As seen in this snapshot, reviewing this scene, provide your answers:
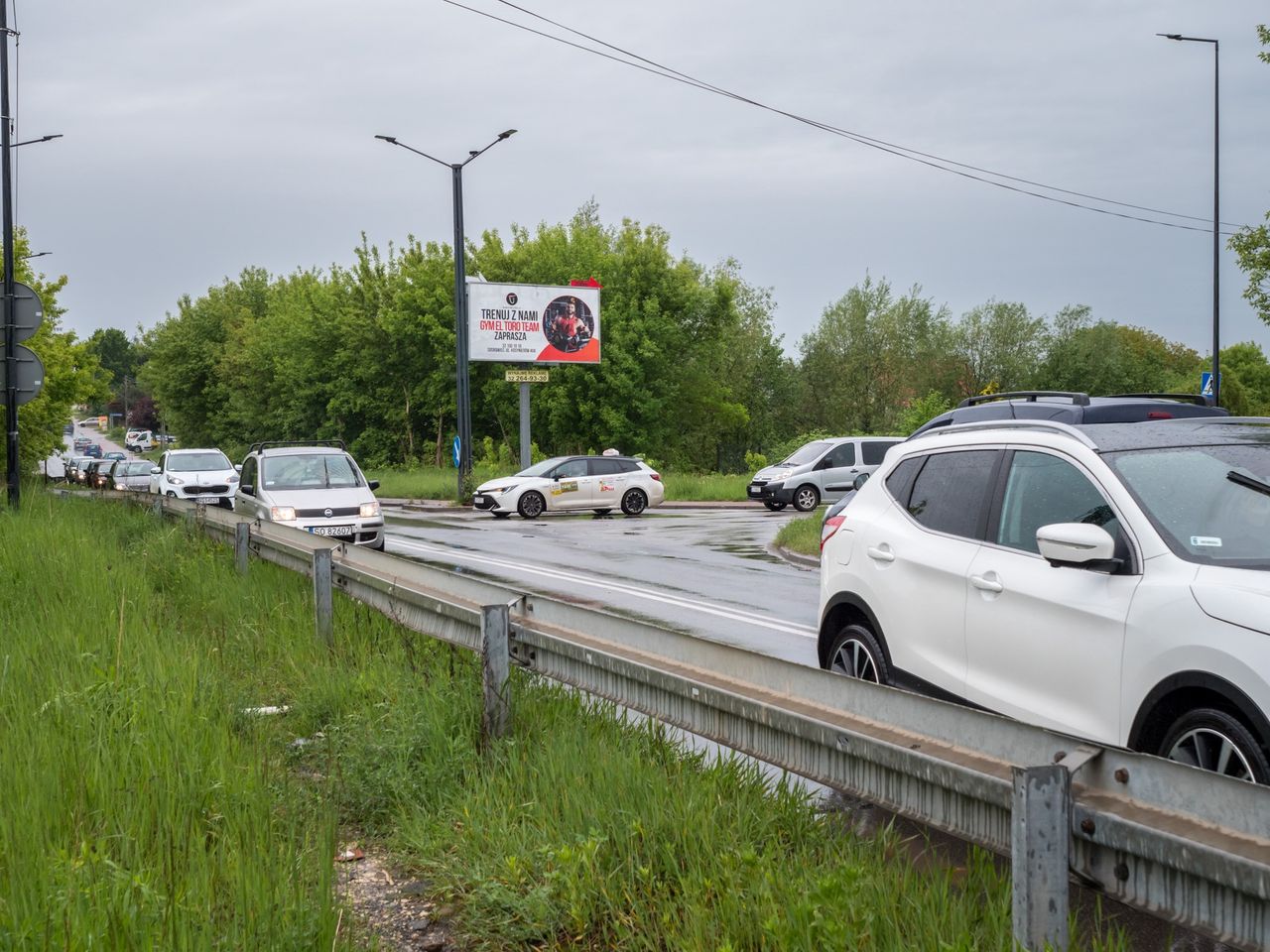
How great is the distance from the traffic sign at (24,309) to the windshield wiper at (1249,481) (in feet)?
55.6

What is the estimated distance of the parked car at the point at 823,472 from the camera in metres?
34.0

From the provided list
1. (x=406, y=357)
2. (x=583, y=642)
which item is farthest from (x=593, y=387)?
(x=583, y=642)

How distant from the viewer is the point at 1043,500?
5.59 m

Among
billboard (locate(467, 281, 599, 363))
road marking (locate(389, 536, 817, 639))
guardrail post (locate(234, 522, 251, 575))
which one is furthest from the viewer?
billboard (locate(467, 281, 599, 363))

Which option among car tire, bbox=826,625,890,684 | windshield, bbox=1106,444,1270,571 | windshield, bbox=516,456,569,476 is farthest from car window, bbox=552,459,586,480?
windshield, bbox=1106,444,1270,571

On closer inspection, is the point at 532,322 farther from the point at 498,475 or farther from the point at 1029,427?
the point at 1029,427

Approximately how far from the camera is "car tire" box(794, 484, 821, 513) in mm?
34125

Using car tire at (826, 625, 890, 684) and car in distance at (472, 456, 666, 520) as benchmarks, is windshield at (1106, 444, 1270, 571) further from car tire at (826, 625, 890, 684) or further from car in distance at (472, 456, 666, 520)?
car in distance at (472, 456, 666, 520)

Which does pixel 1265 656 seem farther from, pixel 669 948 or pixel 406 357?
pixel 406 357

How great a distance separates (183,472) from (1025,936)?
3529 centimetres

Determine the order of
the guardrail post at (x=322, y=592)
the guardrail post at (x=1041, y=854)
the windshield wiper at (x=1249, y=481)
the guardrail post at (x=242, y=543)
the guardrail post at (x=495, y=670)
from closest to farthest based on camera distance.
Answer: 1. the guardrail post at (x=1041, y=854)
2. the windshield wiper at (x=1249, y=481)
3. the guardrail post at (x=495, y=670)
4. the guardrail post at (x=322, y=592)
5. the guardrail post at (x=242, y=543)

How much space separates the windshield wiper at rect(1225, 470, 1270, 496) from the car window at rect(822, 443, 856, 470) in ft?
95.2

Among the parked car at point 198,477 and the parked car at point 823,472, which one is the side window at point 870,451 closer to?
the parked car at point 823,472

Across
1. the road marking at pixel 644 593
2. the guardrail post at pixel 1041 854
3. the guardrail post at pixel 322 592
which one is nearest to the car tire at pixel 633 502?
the road marking at pixel 644 593
